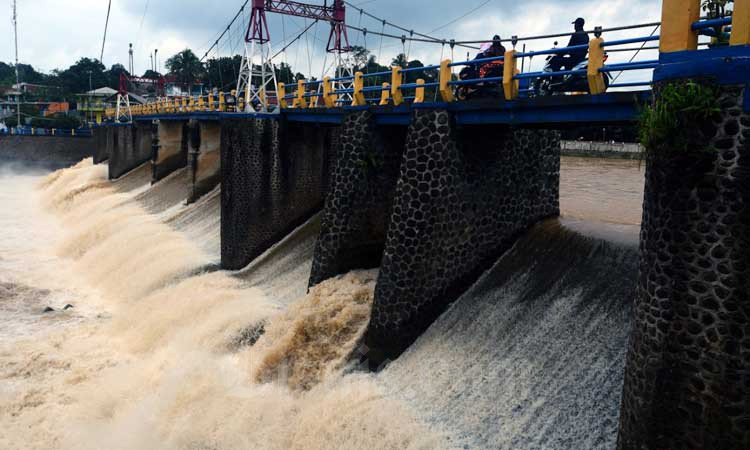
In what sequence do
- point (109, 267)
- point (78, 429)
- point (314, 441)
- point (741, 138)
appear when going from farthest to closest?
point (109, 267) < point (78, 429) < point (314, 441) < point (741, 138)

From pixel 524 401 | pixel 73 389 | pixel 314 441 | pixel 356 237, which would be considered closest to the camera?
pixel 524 401

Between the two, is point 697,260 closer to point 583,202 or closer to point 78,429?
point 78,429

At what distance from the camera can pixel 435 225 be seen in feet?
39.0

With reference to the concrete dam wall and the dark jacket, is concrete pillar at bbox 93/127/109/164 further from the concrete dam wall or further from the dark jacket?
the dark jacket

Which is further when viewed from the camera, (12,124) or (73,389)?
(12,124)

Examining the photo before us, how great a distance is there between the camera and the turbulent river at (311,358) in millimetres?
9156

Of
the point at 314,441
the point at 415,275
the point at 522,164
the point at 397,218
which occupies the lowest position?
the point at 314,441

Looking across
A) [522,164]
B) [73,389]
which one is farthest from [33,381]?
[522,164]

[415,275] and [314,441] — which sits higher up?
[415,275]

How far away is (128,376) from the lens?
13531 mm

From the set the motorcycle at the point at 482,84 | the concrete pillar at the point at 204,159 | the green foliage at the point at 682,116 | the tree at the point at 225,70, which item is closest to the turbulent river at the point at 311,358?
the motorcycle at the point at 482,84

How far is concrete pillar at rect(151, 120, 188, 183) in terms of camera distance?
33.8m

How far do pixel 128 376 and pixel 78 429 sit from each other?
193cm

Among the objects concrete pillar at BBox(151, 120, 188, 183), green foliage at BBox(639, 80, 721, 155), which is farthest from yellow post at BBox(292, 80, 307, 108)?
concrete pillar at BBox(151, 120, 188, 183)
